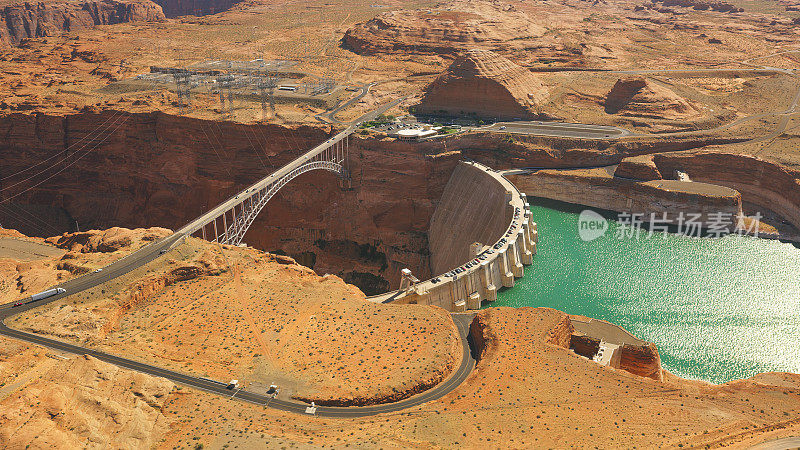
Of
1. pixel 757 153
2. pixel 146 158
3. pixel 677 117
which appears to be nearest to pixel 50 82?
pixel 146 158

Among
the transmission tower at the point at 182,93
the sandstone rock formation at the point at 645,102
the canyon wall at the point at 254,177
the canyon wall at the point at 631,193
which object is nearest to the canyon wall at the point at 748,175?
the canyon wall at the point at 254,177

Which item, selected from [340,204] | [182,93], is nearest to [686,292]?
[340,204]

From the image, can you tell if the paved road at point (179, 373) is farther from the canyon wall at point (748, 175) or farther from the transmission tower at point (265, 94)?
the transmission tower at point (265, 94)

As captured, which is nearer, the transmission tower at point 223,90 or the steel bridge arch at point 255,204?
the steel bridge arch at point 255,204

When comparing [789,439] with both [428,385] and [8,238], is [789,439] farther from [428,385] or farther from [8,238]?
[8,238]

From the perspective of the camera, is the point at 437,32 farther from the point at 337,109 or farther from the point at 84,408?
the point at 84,408

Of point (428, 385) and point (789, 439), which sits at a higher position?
point (789, 439)

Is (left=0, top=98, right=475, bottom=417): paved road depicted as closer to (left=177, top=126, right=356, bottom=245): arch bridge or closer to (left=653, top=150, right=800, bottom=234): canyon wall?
(left=177, top=126, right=356, bottom=245): arch bridge

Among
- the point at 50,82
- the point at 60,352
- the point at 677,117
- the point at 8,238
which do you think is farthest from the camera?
the point at 50,82
